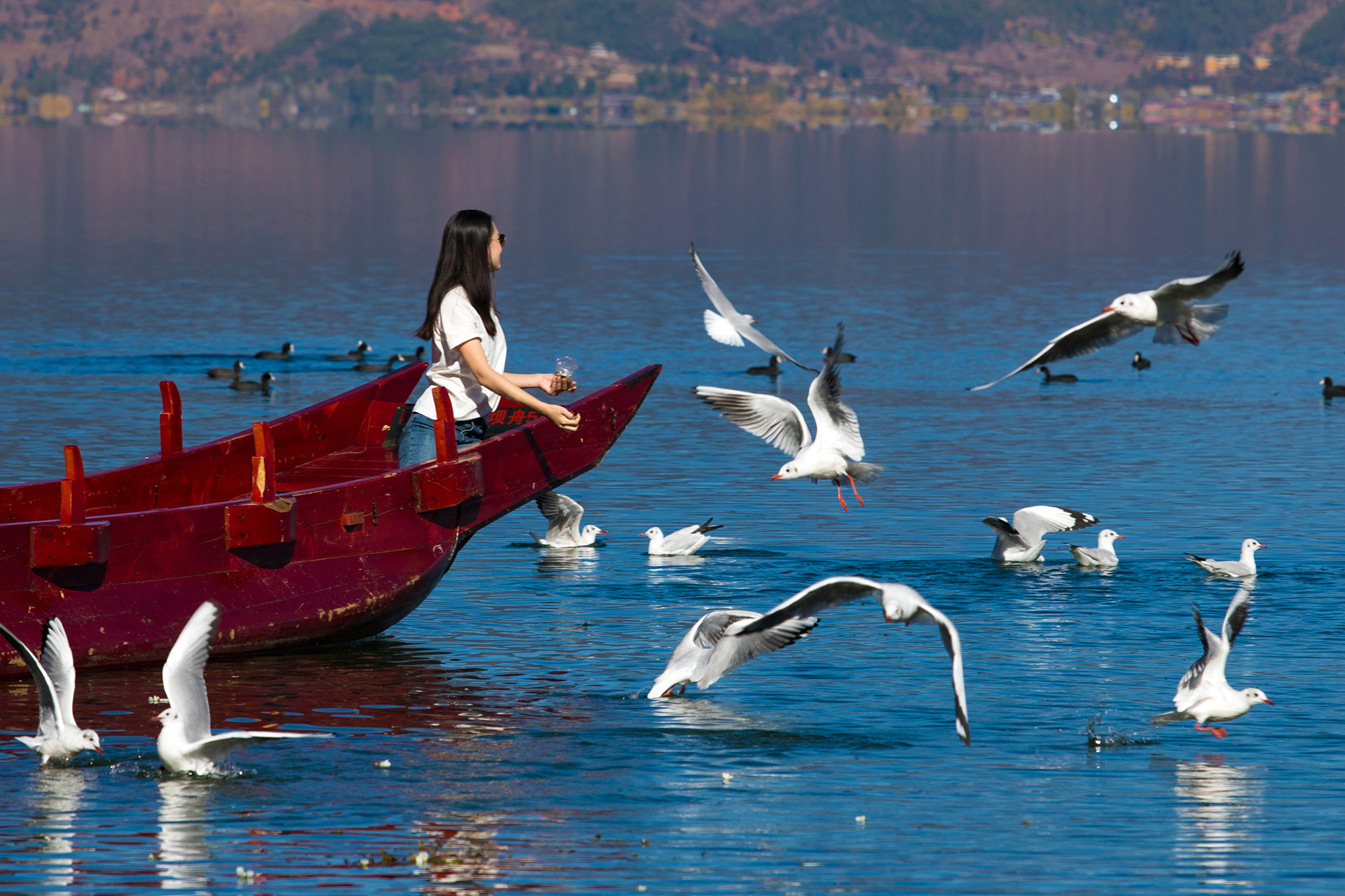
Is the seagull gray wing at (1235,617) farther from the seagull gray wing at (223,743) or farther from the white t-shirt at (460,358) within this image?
the seagull gray wing at (223,743)

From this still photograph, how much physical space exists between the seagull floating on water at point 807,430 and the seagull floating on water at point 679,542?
1.41 metres

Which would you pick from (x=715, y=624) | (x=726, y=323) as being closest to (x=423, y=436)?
(x=715, y=624)

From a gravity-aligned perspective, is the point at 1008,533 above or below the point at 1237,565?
above

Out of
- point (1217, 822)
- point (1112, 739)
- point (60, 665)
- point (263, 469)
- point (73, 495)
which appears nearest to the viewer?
point (1217, 822)

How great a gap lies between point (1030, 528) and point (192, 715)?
9.69 metres

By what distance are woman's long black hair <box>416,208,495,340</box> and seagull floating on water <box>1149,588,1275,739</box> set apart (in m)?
5.52

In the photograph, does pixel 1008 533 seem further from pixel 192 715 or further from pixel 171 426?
pixel 192 715

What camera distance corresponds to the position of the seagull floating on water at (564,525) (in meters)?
20.6

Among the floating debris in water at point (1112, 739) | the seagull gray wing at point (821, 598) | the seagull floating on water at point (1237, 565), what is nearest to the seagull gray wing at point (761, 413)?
the seagull floating on water at point (1237, 565)

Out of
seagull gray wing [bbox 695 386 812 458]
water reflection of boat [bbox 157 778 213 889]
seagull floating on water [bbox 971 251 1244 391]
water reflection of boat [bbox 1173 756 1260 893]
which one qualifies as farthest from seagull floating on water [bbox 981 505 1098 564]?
water reflection of boat [bbox 157 778 213 889]

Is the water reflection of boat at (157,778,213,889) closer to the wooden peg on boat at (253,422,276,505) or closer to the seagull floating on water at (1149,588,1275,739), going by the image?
the wooden peg on boat at (253,422,276,505)

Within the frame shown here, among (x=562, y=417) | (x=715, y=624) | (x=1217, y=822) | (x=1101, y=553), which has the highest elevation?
(x=562, y=417)

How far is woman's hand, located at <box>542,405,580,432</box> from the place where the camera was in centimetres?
1513

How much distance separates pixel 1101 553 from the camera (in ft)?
65.4
